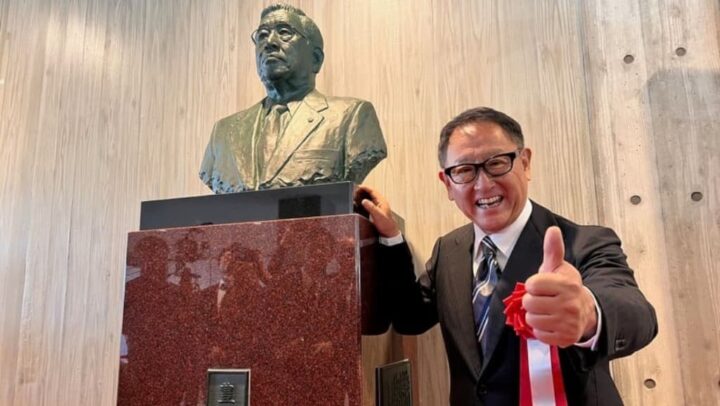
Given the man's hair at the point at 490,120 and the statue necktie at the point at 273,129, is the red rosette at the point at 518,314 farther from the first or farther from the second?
the statue necktie at the point at 273,129

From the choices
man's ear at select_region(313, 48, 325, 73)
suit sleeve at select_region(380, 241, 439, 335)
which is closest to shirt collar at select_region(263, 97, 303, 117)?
man's ear at select_region(313, 48, 325, 73)

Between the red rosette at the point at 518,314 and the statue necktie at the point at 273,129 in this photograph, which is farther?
the statue necktie at the point at 273,129

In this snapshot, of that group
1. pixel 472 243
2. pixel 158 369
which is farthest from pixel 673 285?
pixel 158 369

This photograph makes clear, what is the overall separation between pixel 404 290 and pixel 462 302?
0.68 ft

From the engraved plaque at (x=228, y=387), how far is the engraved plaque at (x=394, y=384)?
0.30m

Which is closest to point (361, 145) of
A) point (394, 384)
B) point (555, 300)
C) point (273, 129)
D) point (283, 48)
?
point (273, 129)

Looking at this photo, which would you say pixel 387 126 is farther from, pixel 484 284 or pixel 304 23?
pixel 484 284

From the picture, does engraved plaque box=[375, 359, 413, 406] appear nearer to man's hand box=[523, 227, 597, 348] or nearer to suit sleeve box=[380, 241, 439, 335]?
suit sleeve box=[380, 241, 439, 335]

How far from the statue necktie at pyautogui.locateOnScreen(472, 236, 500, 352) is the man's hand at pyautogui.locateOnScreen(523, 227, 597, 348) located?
1.55ft

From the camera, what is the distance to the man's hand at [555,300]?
68 cm

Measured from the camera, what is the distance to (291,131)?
59.9 inches

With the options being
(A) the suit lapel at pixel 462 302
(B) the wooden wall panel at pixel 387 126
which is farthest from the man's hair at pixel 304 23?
(A) the suit lapel at pixel 462 302

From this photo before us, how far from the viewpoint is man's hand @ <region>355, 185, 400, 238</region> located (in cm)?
136

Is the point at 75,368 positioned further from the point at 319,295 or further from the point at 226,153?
the point at 319,295
